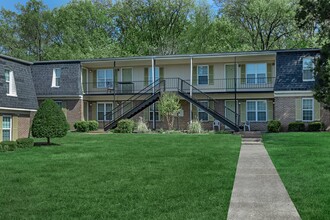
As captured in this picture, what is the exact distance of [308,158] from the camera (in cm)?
1299

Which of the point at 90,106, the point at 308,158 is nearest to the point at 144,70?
the point at 90,106

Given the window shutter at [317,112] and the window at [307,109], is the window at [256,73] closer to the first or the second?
the window at [307,109]

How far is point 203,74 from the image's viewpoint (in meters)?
32.9

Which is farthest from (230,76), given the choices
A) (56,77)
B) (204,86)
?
(56,77)

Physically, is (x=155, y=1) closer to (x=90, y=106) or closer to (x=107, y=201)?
(x=90, y=106)

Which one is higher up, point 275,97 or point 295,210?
point 275,97

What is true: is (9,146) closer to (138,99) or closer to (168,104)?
(168,104)

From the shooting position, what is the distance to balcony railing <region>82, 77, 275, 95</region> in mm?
31078

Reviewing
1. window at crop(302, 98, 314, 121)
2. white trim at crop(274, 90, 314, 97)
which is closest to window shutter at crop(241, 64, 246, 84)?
white trim at crop(274, 90, 314, 97)

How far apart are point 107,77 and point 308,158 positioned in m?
24.1

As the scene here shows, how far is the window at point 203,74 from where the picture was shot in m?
32.8

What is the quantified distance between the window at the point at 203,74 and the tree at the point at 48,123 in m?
16.2

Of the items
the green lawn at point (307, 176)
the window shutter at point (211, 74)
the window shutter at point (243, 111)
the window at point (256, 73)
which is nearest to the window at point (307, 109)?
the window at point (256, 73)

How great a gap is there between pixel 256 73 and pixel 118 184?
24.2 metres
